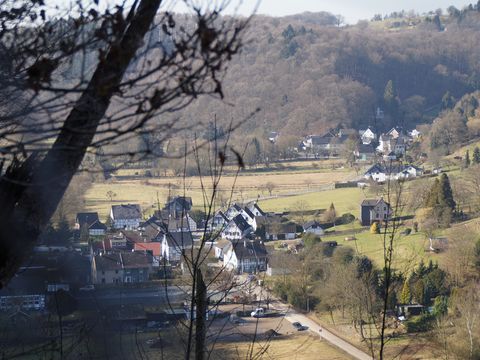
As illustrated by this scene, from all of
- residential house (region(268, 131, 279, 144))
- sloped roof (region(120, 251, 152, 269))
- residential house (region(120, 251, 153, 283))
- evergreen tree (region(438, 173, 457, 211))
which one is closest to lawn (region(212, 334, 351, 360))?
residential house (region(120, 251, 153, 283))

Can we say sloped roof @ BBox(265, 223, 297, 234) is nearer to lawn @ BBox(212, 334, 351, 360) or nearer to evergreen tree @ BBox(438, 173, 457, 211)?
evergreen tree @ BBox(438, 173, 457, 211)

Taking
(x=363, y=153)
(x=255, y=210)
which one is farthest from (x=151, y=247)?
(x=363, y=153)

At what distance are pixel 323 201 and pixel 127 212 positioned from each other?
5612 mm

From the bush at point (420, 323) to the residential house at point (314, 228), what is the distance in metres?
6.38

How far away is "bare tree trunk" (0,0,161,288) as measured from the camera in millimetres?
1689

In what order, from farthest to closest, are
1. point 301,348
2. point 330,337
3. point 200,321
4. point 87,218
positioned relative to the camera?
point 87,218
point 330,337
point 301,348
point 200,321

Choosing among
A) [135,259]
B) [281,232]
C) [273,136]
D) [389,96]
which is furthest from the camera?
[389,96]

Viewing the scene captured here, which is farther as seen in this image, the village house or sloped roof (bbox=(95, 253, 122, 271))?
sloped roof (bbox=(95, 253, 122, 271))

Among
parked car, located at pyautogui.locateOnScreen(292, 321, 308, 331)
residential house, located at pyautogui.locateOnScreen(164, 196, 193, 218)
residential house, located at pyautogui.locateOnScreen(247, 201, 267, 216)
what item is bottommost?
parked car, located at pyautogui.locateOnScreen(292, 321, 308, 331)

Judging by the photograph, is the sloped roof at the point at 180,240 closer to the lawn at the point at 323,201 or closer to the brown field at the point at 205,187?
the brown field at the point at 205,187

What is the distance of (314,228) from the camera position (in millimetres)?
17453

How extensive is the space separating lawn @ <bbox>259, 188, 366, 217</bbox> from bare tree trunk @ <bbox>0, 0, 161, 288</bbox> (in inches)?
677

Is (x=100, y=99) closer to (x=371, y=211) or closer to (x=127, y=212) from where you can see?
(x=371, y=211)

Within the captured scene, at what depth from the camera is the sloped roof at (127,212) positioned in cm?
1828
